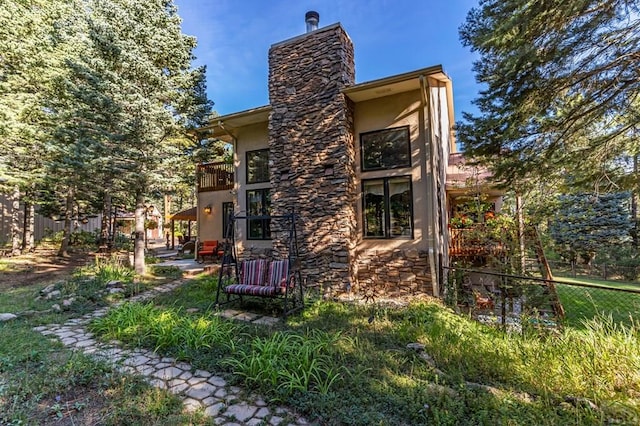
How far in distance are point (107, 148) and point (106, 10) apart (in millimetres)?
3666

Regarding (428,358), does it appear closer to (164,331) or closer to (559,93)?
(164,331)

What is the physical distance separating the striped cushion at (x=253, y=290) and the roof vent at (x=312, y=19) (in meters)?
6.63

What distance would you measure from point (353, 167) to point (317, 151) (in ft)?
3.29

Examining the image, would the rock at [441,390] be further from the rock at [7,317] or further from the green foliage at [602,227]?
the green foliage at [602,227]

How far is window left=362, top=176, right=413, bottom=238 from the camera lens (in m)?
7.38

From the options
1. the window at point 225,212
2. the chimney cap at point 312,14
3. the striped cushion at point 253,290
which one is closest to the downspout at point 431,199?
the chimney cap at point 312,14

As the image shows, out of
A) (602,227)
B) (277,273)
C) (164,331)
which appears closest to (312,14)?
(277,273)

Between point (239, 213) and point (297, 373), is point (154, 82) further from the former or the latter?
point (297, 373)

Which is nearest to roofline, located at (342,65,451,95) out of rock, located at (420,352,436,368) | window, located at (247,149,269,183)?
window, located at (247,149,269,183)

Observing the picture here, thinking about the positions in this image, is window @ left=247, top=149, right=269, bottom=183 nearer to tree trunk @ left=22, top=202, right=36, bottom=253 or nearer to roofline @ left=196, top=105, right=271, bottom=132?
roofline @ left=196, top=105, right=271, bottom=132

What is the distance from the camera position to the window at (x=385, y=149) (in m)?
7.46

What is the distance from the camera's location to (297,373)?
3.08 meters

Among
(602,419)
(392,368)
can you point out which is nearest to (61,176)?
(392,368)

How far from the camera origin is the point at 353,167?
25.6ft
